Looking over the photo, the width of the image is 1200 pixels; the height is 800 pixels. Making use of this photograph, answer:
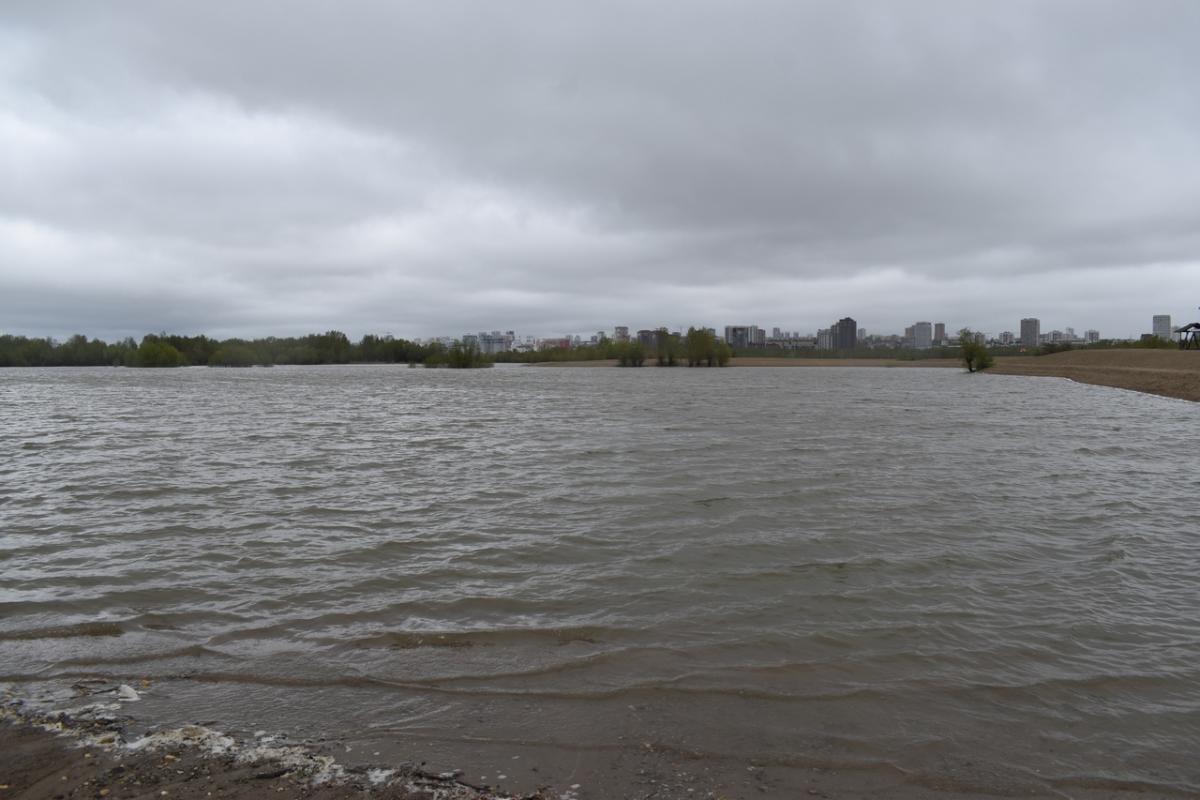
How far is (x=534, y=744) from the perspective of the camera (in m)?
4.19

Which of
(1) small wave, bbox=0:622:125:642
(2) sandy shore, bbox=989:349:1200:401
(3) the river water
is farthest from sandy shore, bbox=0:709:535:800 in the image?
(2) sandy shore, bbox=989:349:1200:401

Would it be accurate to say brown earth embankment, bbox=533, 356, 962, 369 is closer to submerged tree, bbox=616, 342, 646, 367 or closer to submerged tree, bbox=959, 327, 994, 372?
submerged tree, bbox=616, 342, 646, 367

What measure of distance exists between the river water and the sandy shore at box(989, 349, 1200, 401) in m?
40.2

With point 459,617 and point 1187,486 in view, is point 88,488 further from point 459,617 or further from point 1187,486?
point 1187,486

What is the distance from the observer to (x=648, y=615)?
21.5ft

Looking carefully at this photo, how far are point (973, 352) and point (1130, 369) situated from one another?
110ft

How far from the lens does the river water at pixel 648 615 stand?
13.9ft

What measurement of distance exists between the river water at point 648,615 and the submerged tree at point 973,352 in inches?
3513

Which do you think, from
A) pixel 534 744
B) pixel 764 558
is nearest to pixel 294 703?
pixel 534 744

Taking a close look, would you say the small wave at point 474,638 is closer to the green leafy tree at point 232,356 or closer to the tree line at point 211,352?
the tree line at point 211,352

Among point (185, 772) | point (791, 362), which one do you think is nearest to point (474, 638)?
point (185, 772)

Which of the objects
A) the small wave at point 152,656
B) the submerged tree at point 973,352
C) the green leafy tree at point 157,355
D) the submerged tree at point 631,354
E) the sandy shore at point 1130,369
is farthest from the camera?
the submerged tree at point 631,354

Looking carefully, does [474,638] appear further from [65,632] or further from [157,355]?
[157,355]

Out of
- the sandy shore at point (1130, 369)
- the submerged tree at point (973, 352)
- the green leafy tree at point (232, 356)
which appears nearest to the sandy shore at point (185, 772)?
the sandy shore at point (1130, 369)
